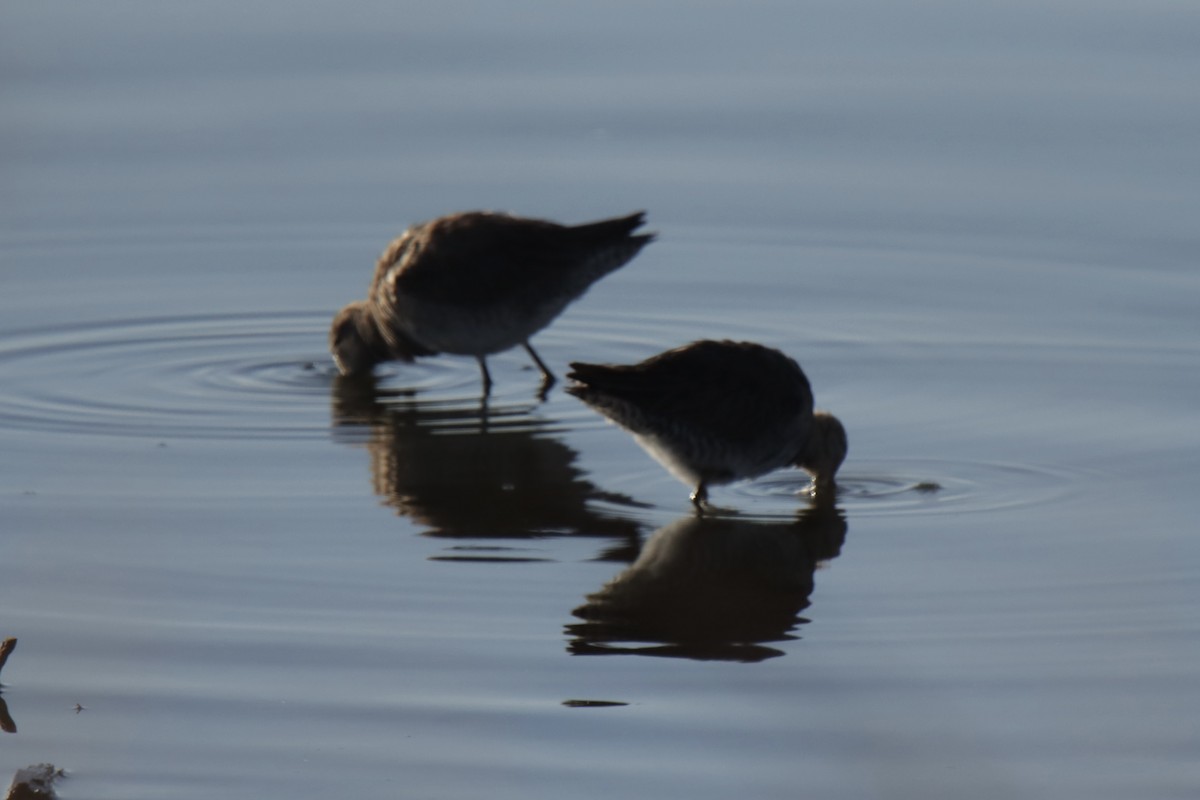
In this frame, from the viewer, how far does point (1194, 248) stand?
34.9 ft

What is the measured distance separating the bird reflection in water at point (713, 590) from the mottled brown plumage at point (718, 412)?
9.1 inches

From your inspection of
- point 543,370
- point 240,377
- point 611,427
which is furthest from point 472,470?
point 240,377

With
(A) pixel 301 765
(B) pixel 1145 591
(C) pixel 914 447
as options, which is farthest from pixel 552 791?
(C) pixel 914 447

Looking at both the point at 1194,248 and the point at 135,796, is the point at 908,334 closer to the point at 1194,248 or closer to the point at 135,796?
the point at 1194,248

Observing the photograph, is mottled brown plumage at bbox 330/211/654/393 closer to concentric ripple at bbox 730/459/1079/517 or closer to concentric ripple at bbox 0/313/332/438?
concentric ripple at bbox 0/313/332/438

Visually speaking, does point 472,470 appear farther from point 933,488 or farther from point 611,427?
point 933,488

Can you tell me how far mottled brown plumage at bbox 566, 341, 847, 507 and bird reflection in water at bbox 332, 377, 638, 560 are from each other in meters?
0.35

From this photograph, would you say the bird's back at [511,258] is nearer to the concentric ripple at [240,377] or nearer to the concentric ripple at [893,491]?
the concentric ripple at [240,377]

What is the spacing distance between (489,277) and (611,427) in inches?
44.0

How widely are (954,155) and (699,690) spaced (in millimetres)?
7146

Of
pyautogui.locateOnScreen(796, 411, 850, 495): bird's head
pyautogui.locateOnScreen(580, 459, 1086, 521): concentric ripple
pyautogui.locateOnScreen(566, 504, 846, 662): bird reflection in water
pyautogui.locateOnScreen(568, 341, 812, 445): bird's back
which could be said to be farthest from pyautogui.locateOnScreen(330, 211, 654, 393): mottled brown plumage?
pyautogui.locateOnScreen(566, 504, 846, 662): bird reflection in water

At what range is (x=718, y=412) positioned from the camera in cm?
778

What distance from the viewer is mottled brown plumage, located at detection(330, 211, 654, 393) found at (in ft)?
31.7

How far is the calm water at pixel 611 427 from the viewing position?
5.67 meters
